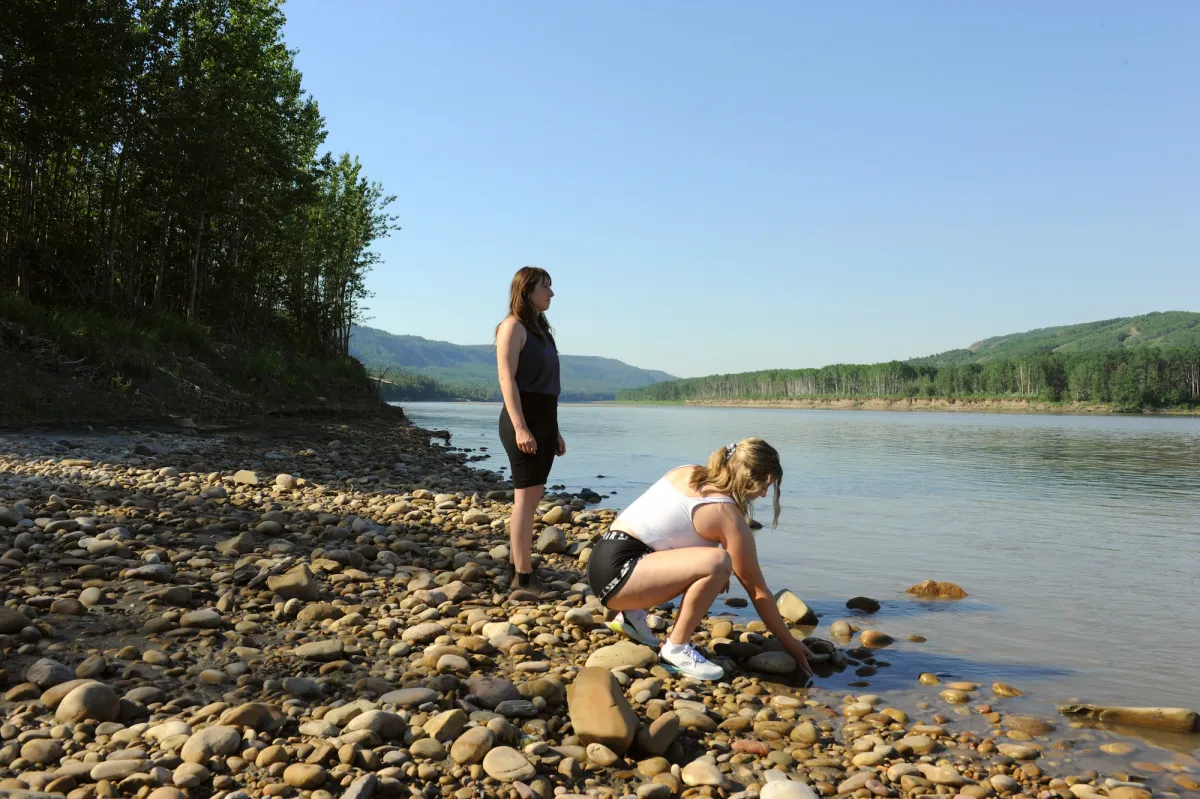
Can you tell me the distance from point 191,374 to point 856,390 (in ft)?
522

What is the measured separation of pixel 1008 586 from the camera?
8.09 metres

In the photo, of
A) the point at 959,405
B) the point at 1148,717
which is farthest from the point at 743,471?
the point at 959,405

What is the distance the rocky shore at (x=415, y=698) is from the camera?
3.14 m

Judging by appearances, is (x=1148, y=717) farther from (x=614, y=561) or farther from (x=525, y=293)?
(x=525, y=293)

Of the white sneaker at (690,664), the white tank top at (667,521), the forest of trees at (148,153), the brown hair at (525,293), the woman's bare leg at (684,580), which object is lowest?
the white sneaker at (690,664)

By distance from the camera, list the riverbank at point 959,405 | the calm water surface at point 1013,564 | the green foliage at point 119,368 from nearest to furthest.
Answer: the calm water surface at point 1013,564, the green foliage at point 119,368, the riverbank at point 959,405

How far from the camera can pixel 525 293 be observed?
5617 millimetres

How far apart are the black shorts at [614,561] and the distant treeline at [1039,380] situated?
137 m

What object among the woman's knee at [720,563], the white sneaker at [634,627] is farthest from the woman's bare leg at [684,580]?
the white sneaker at [634,627]

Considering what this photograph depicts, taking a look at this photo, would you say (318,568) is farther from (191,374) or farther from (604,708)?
(191,374)

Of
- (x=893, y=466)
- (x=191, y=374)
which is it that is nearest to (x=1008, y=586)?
(x=893, y=466)

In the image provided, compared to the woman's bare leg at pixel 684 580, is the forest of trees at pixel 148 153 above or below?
above

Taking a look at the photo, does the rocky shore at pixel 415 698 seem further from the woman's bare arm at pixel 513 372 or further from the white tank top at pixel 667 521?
the woman's bare arm at pixel 513 372

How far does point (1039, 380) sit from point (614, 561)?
155m
